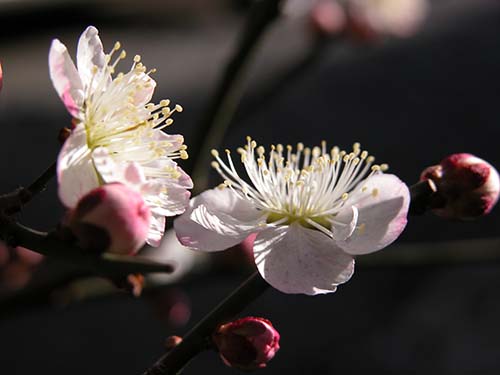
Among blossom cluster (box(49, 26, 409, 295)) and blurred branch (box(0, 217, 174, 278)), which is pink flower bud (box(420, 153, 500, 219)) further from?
blurred branch (box(0, 217, 174, 278))

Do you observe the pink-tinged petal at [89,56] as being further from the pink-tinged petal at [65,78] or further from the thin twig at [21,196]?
the thin twig at [21,196]

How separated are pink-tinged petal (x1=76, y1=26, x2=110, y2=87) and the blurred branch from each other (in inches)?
7.6

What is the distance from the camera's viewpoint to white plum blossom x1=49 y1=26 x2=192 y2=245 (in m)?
0.68

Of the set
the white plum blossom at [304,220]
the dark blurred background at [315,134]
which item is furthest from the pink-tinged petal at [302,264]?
the dark blurred background at [315,134]

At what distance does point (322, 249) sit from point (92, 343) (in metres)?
1.99

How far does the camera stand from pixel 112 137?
761 millimetres

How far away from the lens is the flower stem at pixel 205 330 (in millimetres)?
688

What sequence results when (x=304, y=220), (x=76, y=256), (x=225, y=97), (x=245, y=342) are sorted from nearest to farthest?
(x=76, y=256), (x=245, y=342), (x=304, y=220), (x=225, y=97)

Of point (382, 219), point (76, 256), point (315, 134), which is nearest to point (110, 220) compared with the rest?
point (76, 256)

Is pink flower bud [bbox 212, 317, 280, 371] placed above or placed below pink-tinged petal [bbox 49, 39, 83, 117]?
below

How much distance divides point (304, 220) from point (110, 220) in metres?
0.28

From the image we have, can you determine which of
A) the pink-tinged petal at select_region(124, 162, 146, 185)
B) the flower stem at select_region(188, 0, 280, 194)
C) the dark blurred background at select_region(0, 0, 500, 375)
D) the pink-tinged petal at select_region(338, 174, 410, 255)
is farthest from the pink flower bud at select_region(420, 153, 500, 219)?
the dark blurred background at select_region(0, 0, 500, 375)

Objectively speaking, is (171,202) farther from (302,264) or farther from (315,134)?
(315,134)

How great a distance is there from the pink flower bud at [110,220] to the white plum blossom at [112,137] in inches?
1.6
